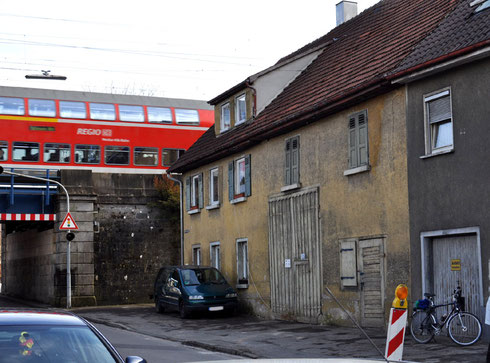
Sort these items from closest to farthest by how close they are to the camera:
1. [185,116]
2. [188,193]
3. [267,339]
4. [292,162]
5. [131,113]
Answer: [267,339]
[292,162]
[188,193]
[131,113]
[185,116]

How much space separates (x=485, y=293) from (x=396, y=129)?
14.2 feet

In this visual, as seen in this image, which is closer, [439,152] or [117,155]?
[439,152]

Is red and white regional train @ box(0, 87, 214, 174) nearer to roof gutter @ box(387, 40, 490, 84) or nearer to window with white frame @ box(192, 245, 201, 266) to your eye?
window with white frame @ box(192, 245, 201, 266)

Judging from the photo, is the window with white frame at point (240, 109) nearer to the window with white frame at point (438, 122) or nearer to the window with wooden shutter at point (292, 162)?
the window with wooden shutter at point (292, 162)

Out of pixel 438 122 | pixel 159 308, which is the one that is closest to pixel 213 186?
pixel 159 308

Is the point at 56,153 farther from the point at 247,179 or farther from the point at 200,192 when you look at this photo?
the point at 247,179

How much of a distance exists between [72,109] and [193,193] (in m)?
7.85

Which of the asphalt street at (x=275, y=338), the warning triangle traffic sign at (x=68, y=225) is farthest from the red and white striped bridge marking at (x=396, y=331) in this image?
the warning triangle traffic sign at (x=68, y=225)

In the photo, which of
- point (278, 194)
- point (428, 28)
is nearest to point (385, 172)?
point (428, 28)

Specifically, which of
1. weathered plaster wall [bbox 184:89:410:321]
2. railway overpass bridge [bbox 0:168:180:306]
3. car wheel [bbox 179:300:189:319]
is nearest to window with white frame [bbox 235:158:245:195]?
weathered plaster wall [bbox 184:89:410:321]

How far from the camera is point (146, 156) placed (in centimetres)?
3700

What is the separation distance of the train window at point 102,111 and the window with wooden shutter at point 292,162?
14862mm

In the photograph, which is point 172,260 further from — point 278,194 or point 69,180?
point 278,194

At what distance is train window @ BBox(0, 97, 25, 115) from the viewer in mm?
33531
